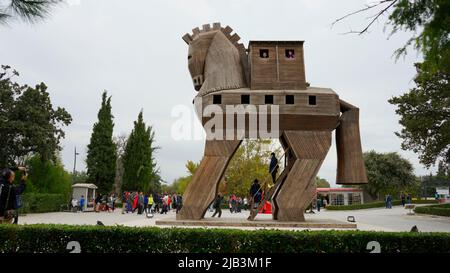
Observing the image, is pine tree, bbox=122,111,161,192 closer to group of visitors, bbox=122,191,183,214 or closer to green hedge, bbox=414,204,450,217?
group of visitors, bbox=122,191,183,214

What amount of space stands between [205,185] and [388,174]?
1860 inches

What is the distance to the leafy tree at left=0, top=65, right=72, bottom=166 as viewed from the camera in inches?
1105

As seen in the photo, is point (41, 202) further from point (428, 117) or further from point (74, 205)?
point (428, 117)

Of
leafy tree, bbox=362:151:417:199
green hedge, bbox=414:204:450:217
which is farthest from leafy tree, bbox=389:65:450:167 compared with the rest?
leafy tree, bbox=362:151:417:199

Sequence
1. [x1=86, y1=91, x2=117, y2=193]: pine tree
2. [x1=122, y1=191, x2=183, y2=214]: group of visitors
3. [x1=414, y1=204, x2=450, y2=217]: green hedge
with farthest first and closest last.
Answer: [x1=86, y1=91, x2=117, y2=193]: pine tree
[x1=122, y1=191, x2=183, y2=214]: group of visitors
[x1=414, y1=204, x2=450, y2=217]: green hedge

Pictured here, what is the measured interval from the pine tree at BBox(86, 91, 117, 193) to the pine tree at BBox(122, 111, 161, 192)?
294 centimetres

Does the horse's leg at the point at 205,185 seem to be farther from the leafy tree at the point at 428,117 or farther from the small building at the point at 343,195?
the small building at the point at 343,195

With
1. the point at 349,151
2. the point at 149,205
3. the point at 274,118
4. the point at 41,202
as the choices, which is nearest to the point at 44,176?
the point at 41,202

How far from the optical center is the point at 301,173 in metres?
13.4

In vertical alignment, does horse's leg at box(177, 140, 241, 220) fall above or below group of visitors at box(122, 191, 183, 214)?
above

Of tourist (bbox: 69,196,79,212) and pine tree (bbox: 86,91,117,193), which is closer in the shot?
tourist (bbox: 69,196,79,212)

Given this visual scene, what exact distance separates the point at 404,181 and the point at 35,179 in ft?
160

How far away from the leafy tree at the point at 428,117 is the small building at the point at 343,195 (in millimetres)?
35066
